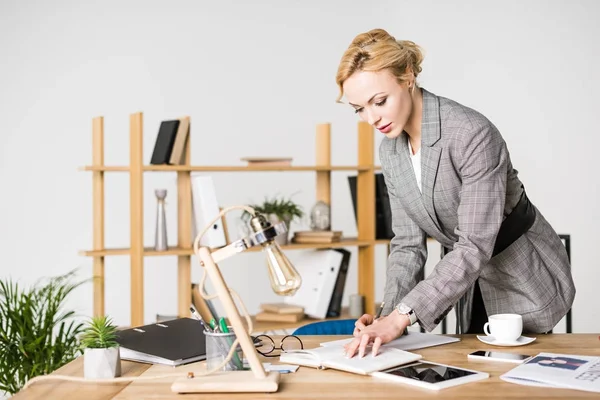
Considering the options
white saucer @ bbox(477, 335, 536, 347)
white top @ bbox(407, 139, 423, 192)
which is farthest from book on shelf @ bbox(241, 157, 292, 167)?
white saucer @ bbox(477, 335, 536, 347)

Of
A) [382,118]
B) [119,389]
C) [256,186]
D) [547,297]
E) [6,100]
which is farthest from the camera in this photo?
[256,186]

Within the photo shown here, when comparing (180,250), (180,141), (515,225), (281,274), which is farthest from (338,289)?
(281,274)

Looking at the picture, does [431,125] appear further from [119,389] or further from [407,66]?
[119,389]

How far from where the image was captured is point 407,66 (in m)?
1.94

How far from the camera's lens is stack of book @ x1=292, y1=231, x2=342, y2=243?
408cm

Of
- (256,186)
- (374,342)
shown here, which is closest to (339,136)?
(256,186)

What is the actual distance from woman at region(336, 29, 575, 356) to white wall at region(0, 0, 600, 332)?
105 inches

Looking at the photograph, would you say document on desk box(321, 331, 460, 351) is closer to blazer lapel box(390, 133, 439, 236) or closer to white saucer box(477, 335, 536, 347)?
white saucer box(477, 335, 536, 347)

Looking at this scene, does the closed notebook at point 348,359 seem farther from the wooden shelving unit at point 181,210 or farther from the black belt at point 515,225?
the wooden shelving unit at point 181,210

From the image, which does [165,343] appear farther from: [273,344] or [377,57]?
[377,57]

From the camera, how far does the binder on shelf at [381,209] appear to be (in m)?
4.20

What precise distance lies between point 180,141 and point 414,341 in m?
2.30

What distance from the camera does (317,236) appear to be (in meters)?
4.10

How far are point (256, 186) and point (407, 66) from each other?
322 centimetres
